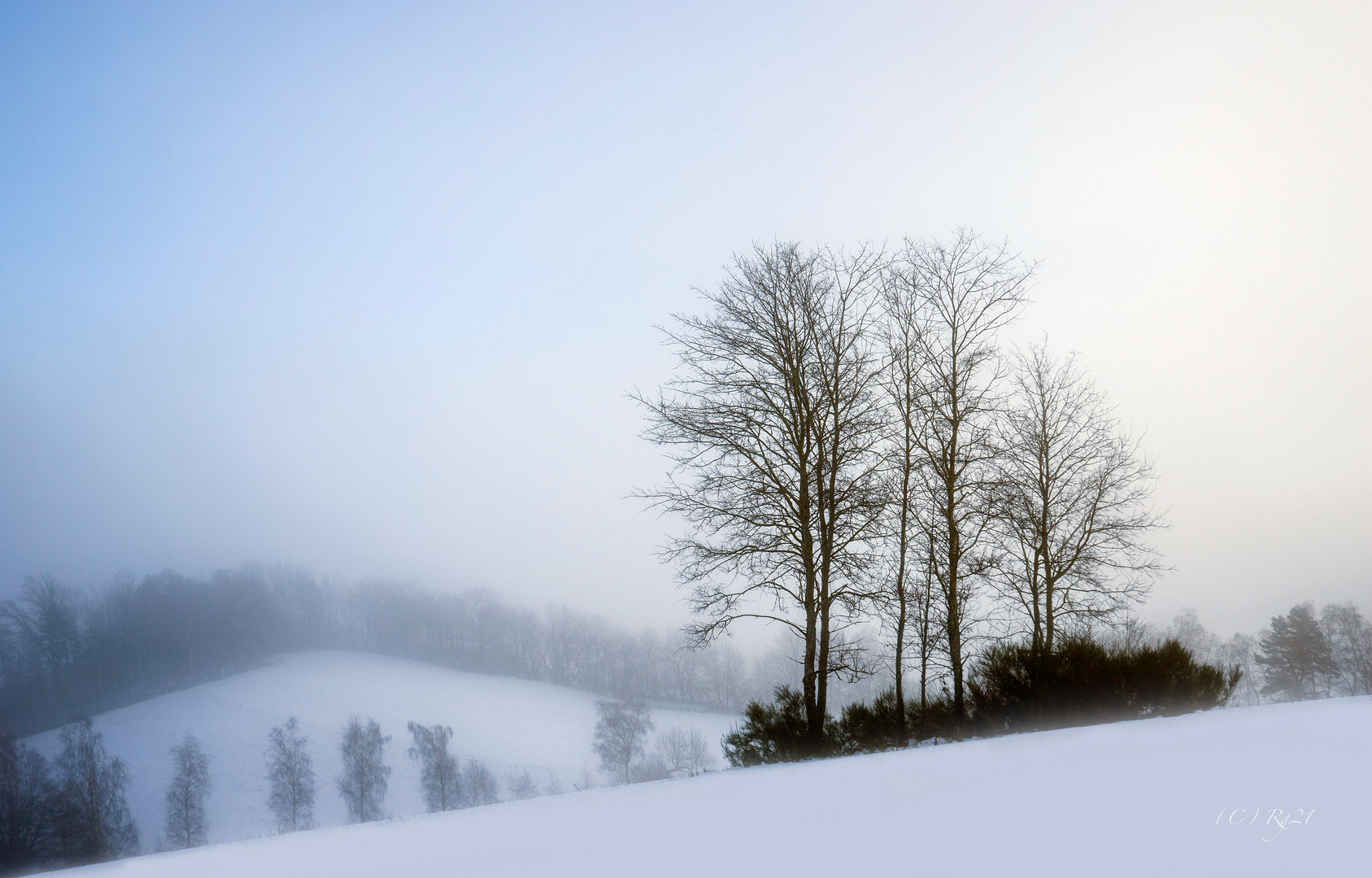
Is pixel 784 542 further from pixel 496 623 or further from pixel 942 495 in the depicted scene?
pixel 496 623

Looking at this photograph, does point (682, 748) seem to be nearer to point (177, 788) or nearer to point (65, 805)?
point (65, 805)

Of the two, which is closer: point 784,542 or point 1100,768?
point 1100,768

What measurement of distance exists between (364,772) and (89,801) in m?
23.2

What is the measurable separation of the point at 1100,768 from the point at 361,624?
70174 millimetres

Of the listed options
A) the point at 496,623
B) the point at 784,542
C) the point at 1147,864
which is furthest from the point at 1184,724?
the point at 496,623

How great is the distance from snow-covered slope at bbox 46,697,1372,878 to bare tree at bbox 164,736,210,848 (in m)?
47.8

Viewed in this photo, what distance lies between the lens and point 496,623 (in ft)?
194

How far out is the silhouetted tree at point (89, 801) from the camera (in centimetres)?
2112

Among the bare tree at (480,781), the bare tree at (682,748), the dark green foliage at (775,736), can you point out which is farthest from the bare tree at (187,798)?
the dark green foliage at (775,736)

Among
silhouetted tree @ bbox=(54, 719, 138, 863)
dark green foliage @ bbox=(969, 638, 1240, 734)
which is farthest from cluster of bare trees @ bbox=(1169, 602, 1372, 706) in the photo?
silhouetted tree @ bbox=(54, 719, 138, 863)

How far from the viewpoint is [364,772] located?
159 feet

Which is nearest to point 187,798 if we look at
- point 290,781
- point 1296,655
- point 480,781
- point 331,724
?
point 290,781
